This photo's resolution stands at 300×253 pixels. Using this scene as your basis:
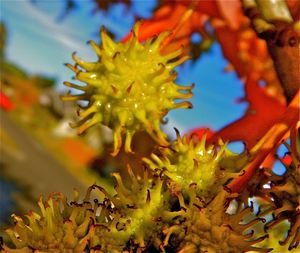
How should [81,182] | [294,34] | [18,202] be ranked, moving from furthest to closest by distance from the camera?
[81,182]
[18,202]
[294,34]

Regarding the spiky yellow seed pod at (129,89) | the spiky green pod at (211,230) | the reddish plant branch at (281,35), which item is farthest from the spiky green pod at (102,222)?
the reddish plant branch at (281,35)

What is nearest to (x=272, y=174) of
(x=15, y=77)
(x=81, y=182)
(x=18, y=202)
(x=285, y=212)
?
(x=285, y=212)

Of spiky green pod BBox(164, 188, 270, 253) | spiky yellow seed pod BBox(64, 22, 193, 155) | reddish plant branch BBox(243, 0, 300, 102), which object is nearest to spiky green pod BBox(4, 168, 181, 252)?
spiky green pod BBox(164, 188, 270, 253)

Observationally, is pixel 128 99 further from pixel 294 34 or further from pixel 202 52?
pixel 202 52

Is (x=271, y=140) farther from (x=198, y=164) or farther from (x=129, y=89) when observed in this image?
(x=129, y=89)

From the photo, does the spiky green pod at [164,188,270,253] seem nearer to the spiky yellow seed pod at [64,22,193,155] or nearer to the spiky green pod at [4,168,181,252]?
the spiky green pod at [4,168,181,252]

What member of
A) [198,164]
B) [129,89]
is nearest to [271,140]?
[198,164]
